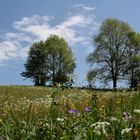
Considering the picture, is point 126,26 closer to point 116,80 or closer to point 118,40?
point 118,40

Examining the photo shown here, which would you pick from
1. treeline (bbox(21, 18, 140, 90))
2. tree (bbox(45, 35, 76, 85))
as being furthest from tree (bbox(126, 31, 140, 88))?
tree (bbox(45, 35, 76, 85))

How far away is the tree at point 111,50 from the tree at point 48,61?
10573mm

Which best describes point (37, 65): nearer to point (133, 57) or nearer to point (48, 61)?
point (48, 61)

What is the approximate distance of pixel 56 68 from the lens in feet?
A: 331

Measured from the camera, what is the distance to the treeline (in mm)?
87625

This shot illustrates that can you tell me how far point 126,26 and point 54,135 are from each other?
296 ft

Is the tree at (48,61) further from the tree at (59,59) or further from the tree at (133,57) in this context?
the tree at (133,57)

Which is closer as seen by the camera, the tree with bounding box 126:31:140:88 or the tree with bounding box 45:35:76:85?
the tree with bounding box 126:31:140:88

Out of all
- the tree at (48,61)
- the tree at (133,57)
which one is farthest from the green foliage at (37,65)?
the tree at (133,57)

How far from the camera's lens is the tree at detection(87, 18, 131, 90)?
87.3 metres

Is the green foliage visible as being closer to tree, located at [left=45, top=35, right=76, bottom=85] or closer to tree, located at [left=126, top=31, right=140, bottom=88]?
tree, located at [left=45, top=35, right=76, bottom=85]

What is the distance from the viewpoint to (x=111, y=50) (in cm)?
9000

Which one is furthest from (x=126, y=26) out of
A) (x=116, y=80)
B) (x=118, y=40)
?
(x=116, y=80)

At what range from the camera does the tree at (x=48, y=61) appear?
99000mm
